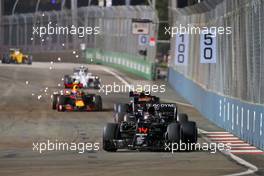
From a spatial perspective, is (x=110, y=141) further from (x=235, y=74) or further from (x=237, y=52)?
(x=235, y=74)

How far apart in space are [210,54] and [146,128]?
Result: 11852mm

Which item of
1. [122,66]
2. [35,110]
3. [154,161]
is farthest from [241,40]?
[122,66]

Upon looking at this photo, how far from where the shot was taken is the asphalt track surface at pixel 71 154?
21516 millimetres

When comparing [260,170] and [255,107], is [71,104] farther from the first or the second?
[260,170]

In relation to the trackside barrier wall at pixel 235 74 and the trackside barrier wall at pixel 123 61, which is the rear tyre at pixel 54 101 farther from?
the trackside barrier wall at pixel 123 61

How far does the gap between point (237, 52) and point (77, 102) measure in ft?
33.2

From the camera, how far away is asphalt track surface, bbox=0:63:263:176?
70.6ft

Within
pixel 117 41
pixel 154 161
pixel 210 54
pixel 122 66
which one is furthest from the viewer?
pixel 117 41

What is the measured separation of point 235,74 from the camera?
1323 inches

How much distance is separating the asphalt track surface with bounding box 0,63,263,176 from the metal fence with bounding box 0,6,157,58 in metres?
39.3

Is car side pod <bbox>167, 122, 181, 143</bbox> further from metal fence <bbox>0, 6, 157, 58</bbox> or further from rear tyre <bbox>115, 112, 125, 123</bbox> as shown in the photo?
metal fence <bbox>0, 6, 157, 58</bbox>

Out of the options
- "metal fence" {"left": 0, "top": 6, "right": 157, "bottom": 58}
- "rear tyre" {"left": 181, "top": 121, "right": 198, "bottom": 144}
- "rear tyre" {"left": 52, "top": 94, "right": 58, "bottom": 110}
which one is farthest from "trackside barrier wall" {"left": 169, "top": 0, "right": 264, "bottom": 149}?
"metal fence" {"left": 0, "top": 6, "right": 157, "bottom": 58}

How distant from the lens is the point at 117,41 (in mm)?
100188

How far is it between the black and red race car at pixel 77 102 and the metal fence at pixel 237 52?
13.2 ft
